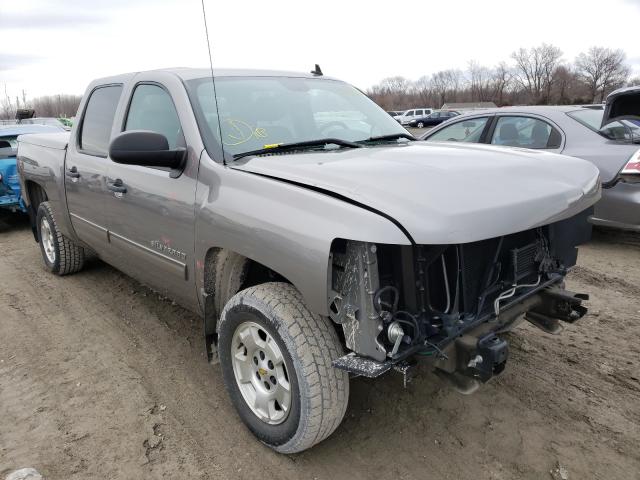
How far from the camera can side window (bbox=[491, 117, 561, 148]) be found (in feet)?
19.7

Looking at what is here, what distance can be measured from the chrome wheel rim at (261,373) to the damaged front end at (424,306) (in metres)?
0.43

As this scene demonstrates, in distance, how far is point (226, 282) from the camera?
2.90m

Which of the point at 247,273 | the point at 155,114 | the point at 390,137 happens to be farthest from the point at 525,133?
the point at 247,273

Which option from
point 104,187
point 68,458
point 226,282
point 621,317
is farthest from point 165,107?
point 621,317

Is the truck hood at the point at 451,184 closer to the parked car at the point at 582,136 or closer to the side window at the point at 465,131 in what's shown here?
the parked car at the point at 582,136

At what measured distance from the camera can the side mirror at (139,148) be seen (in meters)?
2.73

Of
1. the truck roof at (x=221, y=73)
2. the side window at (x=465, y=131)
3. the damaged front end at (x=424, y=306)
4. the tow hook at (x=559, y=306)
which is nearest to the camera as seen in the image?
the damaged front end at (x=424, y=306)

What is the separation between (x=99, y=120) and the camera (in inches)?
166

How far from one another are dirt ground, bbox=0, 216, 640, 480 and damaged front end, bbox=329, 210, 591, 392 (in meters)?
0.62

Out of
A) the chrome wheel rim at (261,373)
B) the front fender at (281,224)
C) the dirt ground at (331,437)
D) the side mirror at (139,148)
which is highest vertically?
the side mirror at (139,148)

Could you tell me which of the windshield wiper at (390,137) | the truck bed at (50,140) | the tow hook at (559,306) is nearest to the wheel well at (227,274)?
the windshield wiper at (390,137)

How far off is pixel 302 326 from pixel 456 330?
687 millimetres

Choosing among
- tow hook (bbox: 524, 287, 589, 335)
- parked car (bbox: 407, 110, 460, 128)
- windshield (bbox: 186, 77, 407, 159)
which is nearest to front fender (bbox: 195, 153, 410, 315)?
windshield (bbox: 186, 77, 407, 159)

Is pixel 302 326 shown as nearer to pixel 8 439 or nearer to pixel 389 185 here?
pixel 389 185
